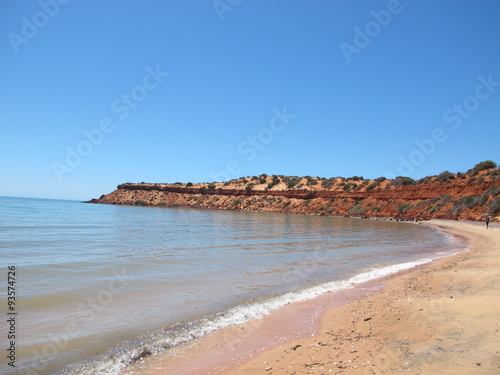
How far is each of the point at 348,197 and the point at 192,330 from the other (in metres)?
60.1

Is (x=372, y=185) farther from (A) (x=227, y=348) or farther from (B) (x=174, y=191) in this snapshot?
(A) (x=227, y=348)

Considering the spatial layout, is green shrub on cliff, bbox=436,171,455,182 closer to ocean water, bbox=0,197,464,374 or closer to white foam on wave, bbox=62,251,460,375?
ocean water, bbox=0,197,464,374

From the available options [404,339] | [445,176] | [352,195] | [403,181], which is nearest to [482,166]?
[445,176]

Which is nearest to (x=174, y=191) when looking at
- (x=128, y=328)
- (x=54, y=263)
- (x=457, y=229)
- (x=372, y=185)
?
(x=372, y=185)

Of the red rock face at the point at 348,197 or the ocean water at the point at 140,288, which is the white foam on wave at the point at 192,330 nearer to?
the ocean water at the point at 140,288

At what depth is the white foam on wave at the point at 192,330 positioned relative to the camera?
4672mm

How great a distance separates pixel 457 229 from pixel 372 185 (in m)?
34.4

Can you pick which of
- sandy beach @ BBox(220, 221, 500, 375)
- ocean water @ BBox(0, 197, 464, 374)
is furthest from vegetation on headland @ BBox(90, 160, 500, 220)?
sandy beach @ BBox(220, 221, 500, 375)

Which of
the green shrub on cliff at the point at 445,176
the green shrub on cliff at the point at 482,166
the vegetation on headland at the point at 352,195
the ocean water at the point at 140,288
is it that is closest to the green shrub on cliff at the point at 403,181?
the vegetation on headland at the point at 352,195

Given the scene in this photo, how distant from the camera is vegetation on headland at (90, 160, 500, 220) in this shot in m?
→ 43.2

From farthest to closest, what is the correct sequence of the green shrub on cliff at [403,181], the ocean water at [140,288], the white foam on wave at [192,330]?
the green shrub on cliff at [403,181] < the ocean water at [140,288] < the white foam on wave at [192,330]

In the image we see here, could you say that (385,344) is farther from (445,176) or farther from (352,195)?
(352,195)

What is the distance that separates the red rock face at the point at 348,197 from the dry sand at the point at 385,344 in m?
35.3

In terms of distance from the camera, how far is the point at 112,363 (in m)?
4.74
